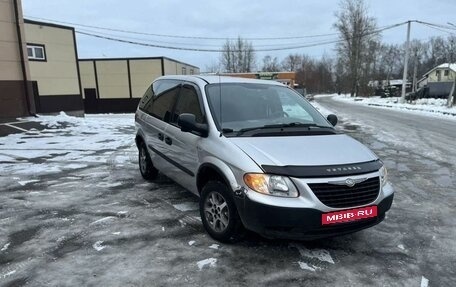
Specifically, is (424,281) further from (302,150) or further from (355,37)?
(355,37)

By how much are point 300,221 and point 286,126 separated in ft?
4.55

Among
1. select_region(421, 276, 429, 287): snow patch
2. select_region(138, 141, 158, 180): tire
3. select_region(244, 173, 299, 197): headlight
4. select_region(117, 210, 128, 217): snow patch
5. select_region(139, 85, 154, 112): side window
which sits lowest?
select_region(421, 276, 429, 287): snow patch

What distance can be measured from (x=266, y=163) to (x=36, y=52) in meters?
21.3

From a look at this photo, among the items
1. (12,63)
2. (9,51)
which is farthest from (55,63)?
(9,51)

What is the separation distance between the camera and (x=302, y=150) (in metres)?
3.87

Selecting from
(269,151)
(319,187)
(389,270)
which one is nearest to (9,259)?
(269,151)

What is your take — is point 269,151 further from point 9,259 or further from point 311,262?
point 9,259

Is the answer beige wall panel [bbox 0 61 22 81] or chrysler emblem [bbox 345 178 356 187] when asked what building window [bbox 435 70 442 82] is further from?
chrysler emblem [bbox 345 178 356 187]

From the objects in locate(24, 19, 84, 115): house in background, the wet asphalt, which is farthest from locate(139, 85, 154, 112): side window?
locate(24, 19, 84, 115): house in background

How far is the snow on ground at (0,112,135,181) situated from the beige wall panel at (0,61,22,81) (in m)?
1.69

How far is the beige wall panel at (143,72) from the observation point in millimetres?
31328

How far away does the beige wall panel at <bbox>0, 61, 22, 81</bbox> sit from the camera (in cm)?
1441

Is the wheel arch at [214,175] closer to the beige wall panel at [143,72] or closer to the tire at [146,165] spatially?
the tire at [146,165]

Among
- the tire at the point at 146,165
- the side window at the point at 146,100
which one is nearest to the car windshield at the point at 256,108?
the side window at the point at 146,100
